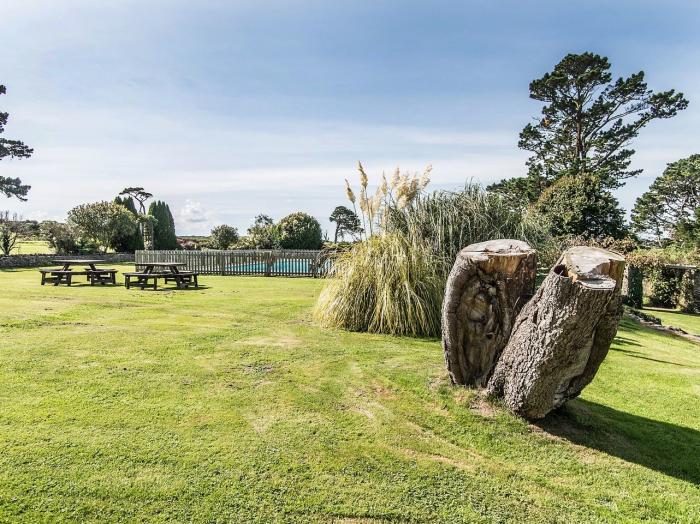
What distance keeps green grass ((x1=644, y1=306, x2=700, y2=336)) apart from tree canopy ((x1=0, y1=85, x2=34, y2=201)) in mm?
30496

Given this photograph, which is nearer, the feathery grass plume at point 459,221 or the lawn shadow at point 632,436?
the lawn shadow at point 632,436

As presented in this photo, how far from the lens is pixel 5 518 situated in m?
1.91

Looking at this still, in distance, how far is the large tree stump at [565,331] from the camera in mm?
2434

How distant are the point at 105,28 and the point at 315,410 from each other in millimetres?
7494

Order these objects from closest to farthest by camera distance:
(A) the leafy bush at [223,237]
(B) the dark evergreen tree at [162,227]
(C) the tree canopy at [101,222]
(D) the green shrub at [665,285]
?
(D) the green shrub at [665,285], (C) the tree canopy at [101,222], (A) the leafy bush at [223,237], (B) the dark evergreen tree at [162,227]

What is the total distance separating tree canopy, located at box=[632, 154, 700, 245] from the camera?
2347cm

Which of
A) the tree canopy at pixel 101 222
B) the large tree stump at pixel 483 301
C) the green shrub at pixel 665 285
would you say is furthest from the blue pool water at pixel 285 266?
the tree canopy at pixel 101 222

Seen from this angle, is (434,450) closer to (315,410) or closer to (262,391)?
(315,410)

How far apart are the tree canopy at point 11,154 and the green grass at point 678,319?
30.5 metres

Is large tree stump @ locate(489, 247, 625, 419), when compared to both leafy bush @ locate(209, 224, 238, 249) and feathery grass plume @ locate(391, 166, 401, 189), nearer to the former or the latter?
feathery grass plume @ locate(391, 166, 401, 189)

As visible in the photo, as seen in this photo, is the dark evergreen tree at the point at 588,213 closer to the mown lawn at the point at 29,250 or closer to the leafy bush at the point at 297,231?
the leafy bush at the point at 297,231

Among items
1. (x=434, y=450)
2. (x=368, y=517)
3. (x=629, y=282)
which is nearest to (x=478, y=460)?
(x=434, y=450)

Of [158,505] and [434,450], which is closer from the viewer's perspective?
[158,505]

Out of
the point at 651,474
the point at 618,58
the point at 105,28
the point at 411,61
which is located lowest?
the point at 651,474
